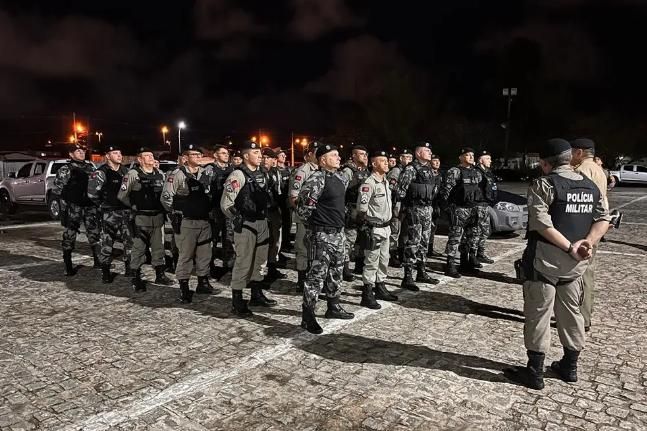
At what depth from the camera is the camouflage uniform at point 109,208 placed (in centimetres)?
729

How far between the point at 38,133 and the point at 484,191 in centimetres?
11488

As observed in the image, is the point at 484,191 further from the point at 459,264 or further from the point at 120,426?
the point at 120,426

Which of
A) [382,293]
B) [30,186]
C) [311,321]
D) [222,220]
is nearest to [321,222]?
[311,321]

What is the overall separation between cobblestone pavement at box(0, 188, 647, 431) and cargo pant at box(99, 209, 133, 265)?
1.91 ft

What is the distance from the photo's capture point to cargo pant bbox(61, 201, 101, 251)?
7.94 m

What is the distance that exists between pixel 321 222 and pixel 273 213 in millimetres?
2824

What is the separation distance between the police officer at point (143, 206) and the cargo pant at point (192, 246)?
76 centimetres

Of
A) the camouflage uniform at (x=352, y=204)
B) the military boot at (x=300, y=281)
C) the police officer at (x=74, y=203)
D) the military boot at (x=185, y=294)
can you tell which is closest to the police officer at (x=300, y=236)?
the military boot at (x=300, y=281)

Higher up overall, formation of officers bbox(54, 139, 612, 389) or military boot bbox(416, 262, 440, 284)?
formation of officers bbox(54, 139, 612, 389)

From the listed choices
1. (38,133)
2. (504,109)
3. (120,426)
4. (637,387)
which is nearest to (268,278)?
(120,426)

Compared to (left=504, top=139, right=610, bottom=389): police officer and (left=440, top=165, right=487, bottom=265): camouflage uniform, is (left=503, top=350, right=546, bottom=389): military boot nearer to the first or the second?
(left=504, top=139, right=610, bottom=389): police officer

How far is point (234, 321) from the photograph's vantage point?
5.72 metres

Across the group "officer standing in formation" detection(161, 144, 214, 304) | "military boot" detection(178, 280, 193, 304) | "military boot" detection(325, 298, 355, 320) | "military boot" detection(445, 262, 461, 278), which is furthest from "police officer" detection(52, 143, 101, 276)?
"military boot" detection(445, 262, 461, 278)

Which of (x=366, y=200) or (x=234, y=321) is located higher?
(x=366, y=200)
